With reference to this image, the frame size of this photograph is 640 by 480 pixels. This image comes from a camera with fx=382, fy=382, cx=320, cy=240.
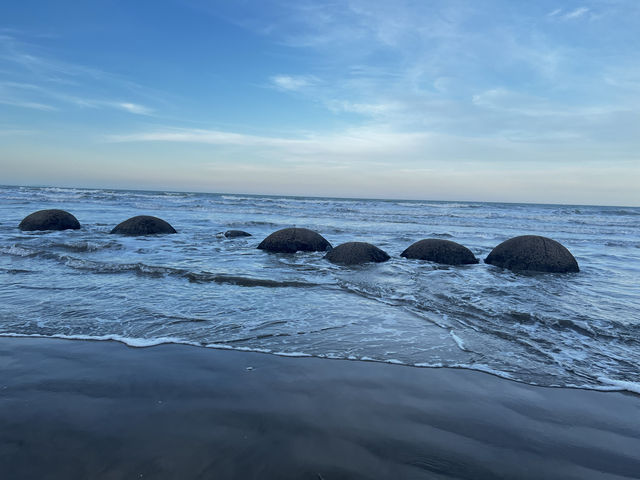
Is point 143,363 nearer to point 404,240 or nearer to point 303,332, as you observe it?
point 303,332

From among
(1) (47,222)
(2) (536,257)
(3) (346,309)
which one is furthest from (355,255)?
(1) (47,222)

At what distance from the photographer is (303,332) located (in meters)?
4.38

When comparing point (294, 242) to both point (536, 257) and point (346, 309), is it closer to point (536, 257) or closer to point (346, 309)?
point (346, 309)

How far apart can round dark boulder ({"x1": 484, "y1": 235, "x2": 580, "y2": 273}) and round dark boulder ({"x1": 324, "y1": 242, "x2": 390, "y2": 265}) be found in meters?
2.94

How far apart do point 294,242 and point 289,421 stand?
791 centimetres

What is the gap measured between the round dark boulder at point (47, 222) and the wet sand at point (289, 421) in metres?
11.9

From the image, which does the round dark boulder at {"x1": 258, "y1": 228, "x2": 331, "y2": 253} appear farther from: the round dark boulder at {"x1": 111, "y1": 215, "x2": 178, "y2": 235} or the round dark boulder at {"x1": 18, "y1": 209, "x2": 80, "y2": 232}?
the round dark boulder at {"x1": 18, "y1": 209, "x2": 80, "y2": 232}

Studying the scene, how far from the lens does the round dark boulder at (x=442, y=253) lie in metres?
9.47

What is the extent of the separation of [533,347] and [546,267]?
216 inches

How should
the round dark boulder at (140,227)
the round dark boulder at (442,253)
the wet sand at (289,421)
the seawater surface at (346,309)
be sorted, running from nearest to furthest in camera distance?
the wet sand at (289,421) < the seawater surface at (346,309) < the round dark boulder at (442,253) < the round dark boulder at (140,227)

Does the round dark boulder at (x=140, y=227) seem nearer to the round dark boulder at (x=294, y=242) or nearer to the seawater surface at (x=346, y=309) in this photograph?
the seawater surface at (x=346, y=309)

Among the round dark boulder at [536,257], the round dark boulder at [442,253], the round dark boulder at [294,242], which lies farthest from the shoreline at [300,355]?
the round dark boulder at [294,242]

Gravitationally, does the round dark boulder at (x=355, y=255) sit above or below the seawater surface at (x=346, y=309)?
above

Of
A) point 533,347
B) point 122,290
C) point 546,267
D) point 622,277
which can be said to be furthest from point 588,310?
point 122,290
